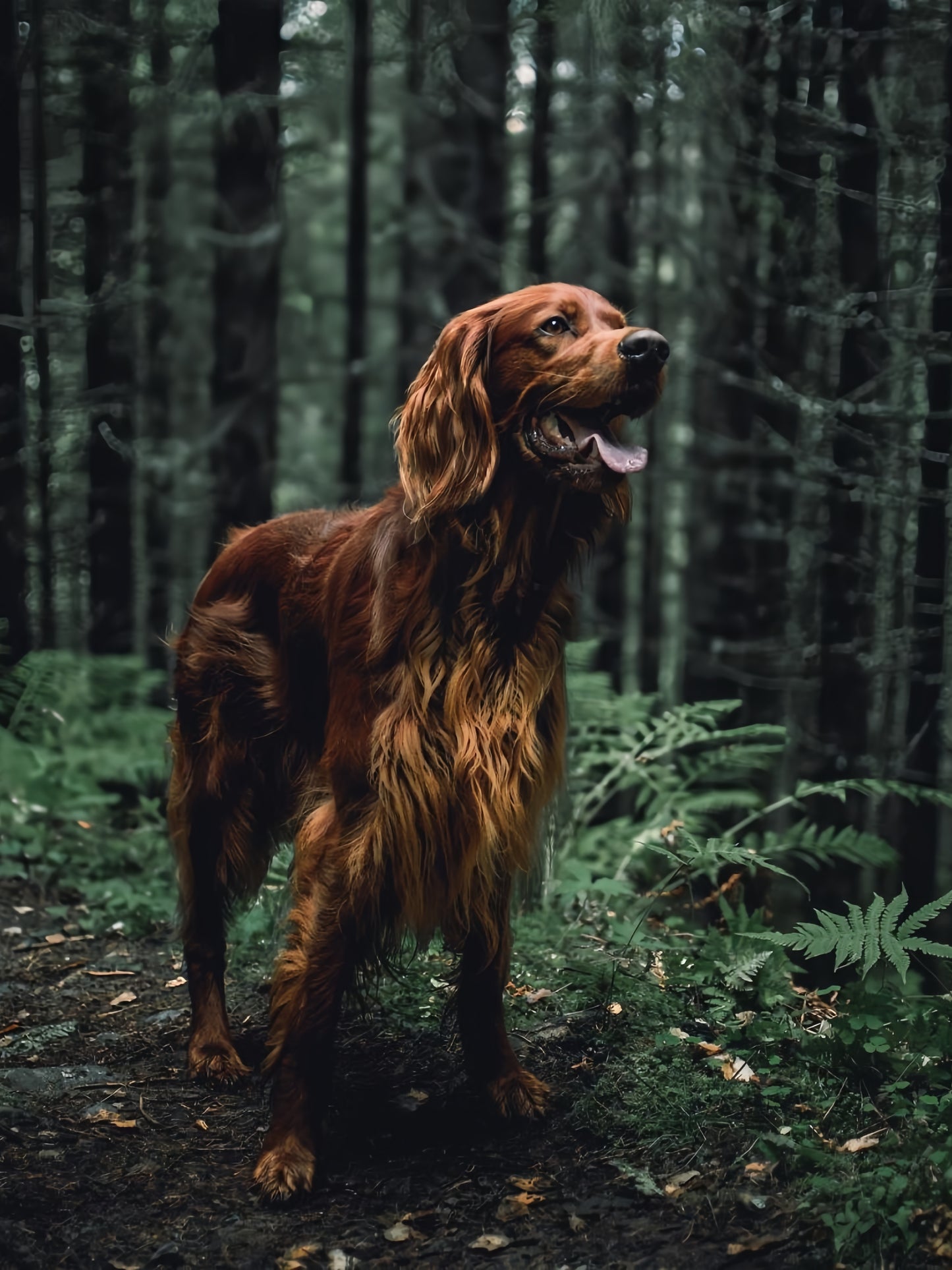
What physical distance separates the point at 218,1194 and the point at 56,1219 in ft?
1.19

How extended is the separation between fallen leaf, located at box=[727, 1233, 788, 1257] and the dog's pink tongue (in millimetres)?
1630

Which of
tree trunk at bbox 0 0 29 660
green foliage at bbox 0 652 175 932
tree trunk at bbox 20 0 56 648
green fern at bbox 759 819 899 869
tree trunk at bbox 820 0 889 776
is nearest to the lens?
green fern at bbox 759 819 899 869

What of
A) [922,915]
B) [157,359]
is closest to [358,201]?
[157,359]

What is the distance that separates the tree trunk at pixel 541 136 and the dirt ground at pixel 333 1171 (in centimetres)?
628

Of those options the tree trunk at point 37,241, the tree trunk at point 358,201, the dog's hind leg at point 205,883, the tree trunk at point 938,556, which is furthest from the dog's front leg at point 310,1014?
the tree trunk at point 358,201

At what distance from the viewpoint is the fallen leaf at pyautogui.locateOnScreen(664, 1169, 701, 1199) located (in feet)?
8.12

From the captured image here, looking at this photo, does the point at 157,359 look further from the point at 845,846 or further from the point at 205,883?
the point at 845,846

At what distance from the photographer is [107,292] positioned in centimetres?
757

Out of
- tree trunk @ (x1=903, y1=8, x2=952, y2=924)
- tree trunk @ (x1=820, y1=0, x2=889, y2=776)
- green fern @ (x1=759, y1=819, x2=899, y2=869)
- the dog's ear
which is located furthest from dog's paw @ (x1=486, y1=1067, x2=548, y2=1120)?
tree trunk @ (x1=820, y1=0, x2=889, y2=776)

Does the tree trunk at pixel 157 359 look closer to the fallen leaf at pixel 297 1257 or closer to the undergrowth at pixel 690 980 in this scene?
the undergrowth at pixel 690 980

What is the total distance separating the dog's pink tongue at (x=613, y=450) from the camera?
248 cm

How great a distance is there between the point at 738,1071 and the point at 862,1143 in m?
0.44

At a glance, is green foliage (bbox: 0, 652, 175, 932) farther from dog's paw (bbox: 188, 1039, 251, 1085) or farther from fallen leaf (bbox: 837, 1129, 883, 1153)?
fallen leaf (bbox: 837, 1129, 883, 1153)

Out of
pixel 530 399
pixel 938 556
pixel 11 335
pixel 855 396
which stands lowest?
pixel 938 556
